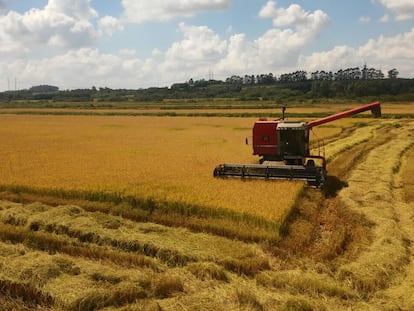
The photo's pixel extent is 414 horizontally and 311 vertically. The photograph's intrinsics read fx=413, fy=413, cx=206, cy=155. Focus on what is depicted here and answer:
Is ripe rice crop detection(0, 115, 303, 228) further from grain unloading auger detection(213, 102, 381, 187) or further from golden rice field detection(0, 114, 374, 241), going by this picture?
grain unloading auger detection(213, 102, 381, 187)

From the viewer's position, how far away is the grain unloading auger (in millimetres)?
15078

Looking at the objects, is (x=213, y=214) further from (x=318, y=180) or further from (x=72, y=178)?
(x=72, y=178)

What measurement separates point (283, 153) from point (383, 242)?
25.4ft

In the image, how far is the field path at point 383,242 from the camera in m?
7.43

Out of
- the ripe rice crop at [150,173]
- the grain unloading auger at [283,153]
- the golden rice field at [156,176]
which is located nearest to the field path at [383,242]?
the grain unloading auger at [283,153]

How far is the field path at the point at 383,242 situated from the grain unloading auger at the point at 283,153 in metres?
1.63

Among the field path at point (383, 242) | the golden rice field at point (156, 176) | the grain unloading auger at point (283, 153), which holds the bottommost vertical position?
the field path at point (383, 242)

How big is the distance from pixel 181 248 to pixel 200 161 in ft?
38.3

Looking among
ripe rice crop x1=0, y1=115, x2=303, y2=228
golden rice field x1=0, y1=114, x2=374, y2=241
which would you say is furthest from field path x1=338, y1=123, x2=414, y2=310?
ripe rice crop x1=0, y1=115, x2=303, y2=228

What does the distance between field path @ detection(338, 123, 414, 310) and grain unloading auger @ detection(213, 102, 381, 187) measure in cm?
163

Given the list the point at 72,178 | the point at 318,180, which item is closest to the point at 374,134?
the point at 318,180

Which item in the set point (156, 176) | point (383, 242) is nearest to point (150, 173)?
point (156, 176)

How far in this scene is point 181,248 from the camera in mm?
9125

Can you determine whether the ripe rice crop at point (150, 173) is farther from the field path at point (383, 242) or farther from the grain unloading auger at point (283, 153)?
the field path at point (383, 242)
